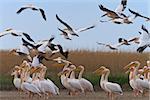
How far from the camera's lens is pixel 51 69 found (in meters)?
12.7

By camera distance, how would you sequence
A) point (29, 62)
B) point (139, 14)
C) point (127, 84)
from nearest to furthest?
point (139, 14) → point (29, 62) → point (127, 84)

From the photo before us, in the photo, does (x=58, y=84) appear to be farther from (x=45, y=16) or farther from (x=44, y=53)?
(x=45, y=16)

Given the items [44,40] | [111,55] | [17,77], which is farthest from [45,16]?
[111,55]

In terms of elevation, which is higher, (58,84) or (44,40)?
(44,40)

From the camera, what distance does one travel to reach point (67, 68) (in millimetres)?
11625

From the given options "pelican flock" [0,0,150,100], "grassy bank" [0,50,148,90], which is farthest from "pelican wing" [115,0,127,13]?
"grassy bank" [0,50,148,90]

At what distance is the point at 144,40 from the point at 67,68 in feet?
5.17

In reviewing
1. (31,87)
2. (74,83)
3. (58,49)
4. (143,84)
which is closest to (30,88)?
(31,87)

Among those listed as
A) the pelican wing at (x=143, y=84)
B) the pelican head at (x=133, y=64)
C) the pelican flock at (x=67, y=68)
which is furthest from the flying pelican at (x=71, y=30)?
the pelican wing at (x=143, y=84)

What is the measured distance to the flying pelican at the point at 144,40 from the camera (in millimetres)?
11219

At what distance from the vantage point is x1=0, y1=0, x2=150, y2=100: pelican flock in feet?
34.3

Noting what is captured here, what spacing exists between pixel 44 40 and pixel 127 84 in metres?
Answer: 2.14

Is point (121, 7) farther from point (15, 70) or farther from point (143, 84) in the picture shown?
point (15, 70)

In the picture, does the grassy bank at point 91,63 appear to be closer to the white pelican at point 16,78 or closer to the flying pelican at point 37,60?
the white pelican at point 16,78
